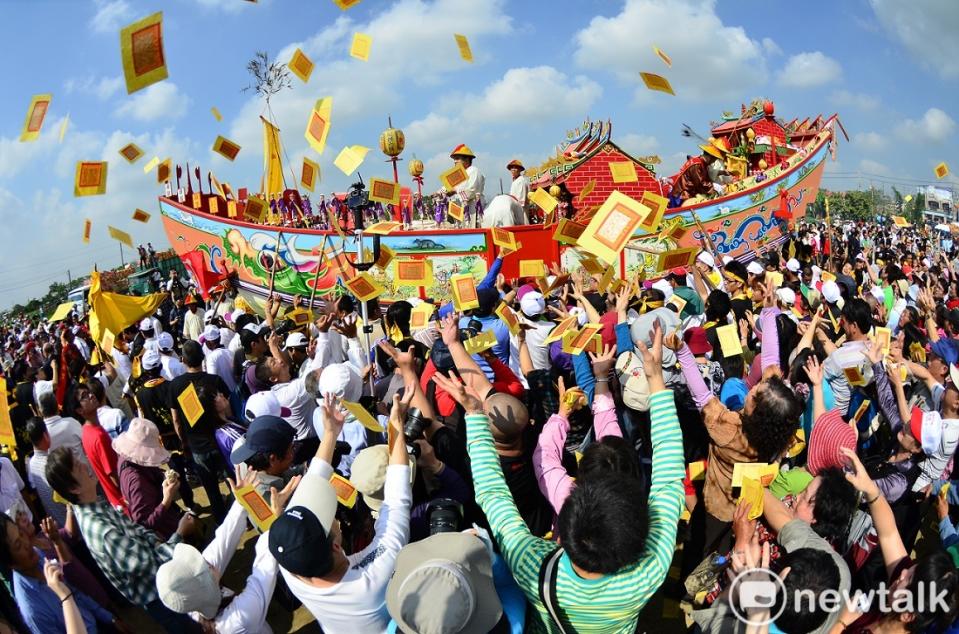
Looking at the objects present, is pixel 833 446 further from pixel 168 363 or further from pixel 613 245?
pixel 168 363

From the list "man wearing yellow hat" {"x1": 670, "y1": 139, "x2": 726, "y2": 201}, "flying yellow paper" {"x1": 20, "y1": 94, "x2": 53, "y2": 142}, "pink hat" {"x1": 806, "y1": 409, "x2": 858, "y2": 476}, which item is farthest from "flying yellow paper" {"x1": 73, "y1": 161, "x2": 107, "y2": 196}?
"man wearing yellow hat" {"x1": 670, "y1": 139, "x2": 726, "y2": 201}

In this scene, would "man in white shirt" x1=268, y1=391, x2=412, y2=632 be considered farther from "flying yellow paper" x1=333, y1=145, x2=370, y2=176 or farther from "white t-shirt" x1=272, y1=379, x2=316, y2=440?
"flying yellow paper" x1=333, y1=145, x2=370, y2=176

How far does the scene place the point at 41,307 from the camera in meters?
30.2

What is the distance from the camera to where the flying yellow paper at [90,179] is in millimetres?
4801

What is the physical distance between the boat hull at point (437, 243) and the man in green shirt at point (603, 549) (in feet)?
28.9

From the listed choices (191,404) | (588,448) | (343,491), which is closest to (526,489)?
(588,448)

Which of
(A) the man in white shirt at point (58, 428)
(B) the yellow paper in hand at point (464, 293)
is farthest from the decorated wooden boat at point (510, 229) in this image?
(A) the man in white shirt at point (58, 428)

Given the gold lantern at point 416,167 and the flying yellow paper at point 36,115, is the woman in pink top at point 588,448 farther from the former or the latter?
the gold lantern at point 416,167

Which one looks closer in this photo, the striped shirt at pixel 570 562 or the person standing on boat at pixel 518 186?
the striped shirt at pixel 570 562

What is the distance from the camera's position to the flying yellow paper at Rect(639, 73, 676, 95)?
6398mm

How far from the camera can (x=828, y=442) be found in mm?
2852

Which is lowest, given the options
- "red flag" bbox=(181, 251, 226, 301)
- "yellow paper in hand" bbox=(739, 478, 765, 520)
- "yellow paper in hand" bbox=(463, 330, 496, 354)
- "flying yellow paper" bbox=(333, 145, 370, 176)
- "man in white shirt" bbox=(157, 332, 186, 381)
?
"red flag" bbox=(181, 251, 226, 301)

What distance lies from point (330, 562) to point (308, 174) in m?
6.46

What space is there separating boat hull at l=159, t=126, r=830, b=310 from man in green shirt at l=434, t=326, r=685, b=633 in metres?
8.80
